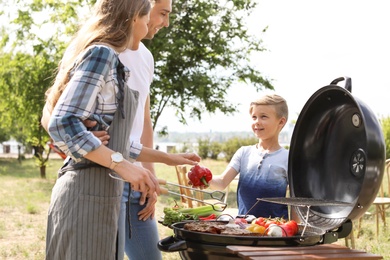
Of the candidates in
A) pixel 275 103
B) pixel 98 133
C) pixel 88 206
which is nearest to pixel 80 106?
pixel 98 133

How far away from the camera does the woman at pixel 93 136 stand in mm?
2094

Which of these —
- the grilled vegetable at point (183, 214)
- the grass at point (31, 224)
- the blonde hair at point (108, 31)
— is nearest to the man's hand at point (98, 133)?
the blonde hair at point (108, 31)

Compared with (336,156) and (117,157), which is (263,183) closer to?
(336,156)

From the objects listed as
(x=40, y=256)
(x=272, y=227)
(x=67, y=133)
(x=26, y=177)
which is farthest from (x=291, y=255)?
(x=26, y=177)

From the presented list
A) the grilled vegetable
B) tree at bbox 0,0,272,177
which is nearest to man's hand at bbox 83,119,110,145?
the grilled vegetable

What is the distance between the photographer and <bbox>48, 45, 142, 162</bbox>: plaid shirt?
81.7 inches

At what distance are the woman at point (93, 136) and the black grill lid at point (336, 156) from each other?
868 millimetres

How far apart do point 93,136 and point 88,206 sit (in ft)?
0.86

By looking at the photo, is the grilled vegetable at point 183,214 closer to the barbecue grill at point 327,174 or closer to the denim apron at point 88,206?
the barbecue grill at point 327,174

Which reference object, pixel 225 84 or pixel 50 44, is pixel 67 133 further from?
pixel 50 44

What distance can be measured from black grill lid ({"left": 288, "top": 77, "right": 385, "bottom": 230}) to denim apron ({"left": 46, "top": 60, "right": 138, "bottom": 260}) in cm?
94

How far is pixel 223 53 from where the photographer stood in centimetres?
1647

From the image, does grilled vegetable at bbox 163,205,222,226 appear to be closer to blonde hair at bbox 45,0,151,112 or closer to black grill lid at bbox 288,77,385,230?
black grill lid at bbox 288,77,385,230

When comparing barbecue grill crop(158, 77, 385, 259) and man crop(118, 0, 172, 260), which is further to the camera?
man crop(118, 0, 172, 260)
